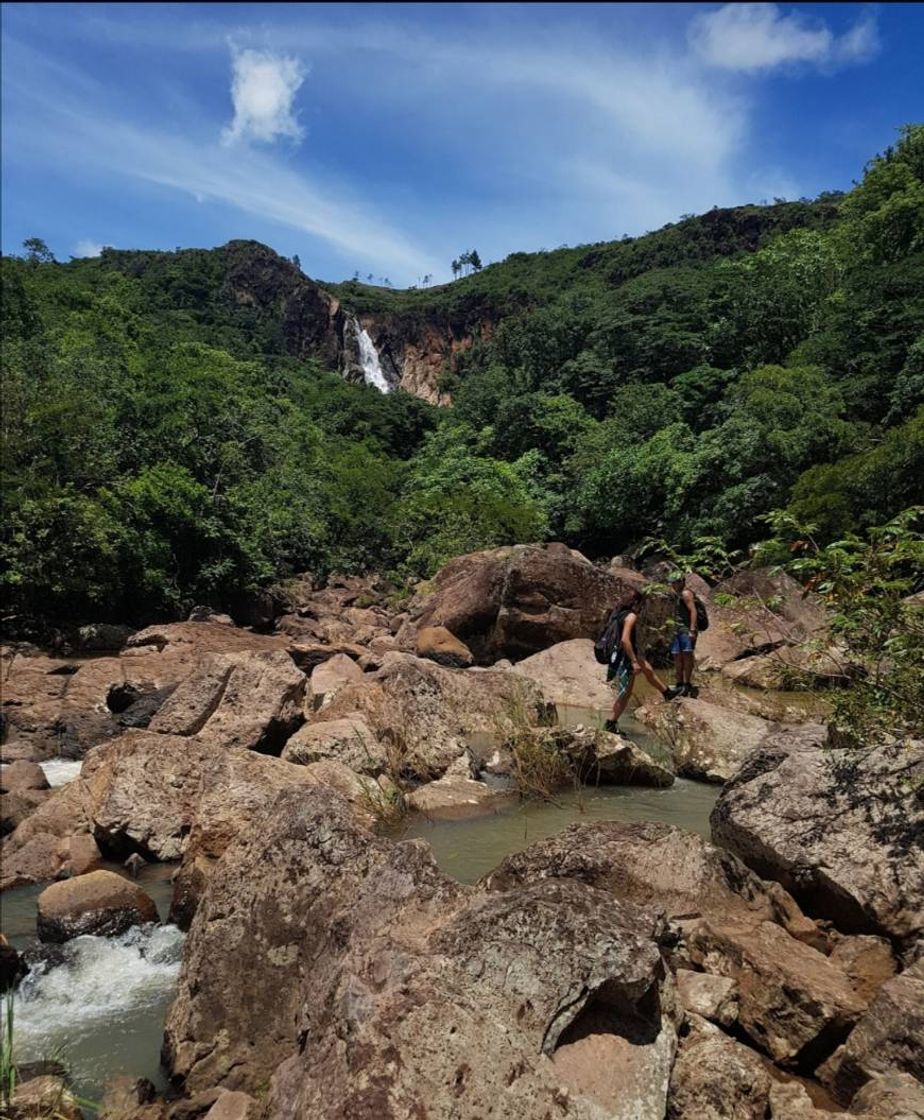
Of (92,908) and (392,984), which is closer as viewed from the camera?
(392,984)

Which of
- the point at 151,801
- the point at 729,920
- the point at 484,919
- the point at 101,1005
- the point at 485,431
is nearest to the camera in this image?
the point at 484,919

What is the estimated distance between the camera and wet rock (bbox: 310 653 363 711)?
1180 cm

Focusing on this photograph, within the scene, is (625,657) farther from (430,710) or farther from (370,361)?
(370,361)

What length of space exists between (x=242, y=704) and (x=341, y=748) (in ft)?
6.48

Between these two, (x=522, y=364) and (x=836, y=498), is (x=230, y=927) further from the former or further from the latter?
(x=522, y=364)

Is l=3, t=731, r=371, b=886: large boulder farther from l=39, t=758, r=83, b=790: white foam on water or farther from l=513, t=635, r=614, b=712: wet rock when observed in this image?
l=513, t=635, r=614, b=712: wet rock

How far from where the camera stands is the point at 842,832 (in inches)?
200

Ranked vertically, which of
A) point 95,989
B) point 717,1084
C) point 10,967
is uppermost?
point 717,1084

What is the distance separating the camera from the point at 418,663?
10875 mm

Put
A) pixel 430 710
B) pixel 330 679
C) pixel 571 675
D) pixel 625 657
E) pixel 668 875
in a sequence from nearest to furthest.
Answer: pixel 668 875
pixel 430 710
pixel 625 657
pixel 330 679
pixel 571 675

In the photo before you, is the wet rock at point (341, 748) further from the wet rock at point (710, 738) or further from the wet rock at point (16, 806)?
the wet rock at point (710, 738)

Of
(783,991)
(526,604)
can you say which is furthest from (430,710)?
(526,604)

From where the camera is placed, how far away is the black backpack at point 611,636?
10.0 metres

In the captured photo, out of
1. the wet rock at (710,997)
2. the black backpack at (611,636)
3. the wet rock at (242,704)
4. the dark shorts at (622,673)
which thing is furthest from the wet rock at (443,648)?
the wet rock at (710,997)
